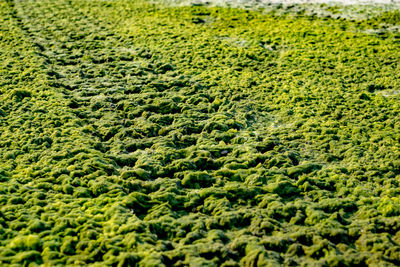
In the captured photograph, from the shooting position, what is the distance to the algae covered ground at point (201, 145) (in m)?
5.29

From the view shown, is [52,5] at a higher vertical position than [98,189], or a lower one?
higher

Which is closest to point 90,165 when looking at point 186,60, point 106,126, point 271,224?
point 106,126

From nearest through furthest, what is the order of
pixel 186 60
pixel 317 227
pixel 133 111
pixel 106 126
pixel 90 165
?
1. pixel 317 227
2. pixel 90 165
3. pixel 106 126
4. pixel 133 111
5. pixel 186 60

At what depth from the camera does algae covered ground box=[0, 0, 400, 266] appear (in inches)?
208

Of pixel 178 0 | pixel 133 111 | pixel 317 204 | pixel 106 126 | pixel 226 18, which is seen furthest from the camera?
pixel 178 0

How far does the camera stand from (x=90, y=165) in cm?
693

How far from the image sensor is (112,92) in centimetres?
989

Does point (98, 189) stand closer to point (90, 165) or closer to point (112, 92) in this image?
point (90, 165)

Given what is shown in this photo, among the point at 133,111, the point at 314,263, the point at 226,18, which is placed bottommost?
the point at 314,263

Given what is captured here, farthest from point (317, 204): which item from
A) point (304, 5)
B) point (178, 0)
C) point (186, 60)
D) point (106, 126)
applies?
point (178, 0)

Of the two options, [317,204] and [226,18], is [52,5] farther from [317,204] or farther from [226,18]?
[317,204]

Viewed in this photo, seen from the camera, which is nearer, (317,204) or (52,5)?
(317,204)

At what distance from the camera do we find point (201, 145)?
7691 mm

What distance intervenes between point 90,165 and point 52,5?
12745 millimetres
